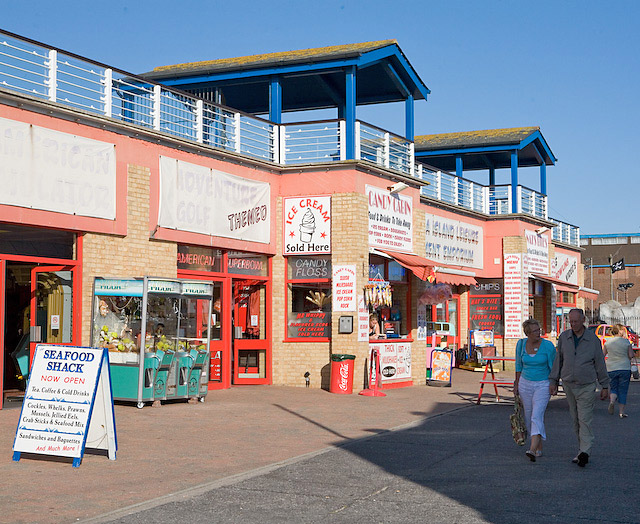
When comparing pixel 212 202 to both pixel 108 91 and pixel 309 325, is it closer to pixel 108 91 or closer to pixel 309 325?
pixel 108 91

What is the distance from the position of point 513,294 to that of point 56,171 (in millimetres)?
18523

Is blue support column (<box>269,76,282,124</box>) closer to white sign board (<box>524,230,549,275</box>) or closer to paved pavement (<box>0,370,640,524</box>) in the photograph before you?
paved pavement (<box>0,370,640,524</box>)

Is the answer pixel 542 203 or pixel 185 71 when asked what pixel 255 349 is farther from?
pixel 542 203

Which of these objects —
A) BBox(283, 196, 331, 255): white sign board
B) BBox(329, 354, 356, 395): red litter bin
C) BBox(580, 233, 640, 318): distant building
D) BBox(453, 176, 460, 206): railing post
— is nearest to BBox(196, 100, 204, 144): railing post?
BBox(283, 196, 331, 255): white sign board

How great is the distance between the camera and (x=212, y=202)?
1788cm

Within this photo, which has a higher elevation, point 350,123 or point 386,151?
point 350,123

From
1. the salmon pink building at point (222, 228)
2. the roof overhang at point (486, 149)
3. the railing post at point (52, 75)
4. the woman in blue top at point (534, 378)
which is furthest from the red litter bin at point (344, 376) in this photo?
the roof overhang at point (486, 149)

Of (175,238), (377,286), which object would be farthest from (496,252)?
(175,238)

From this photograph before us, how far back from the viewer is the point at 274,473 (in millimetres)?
9062

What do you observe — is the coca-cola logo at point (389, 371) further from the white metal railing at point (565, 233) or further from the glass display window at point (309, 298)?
the white metal railing at point (565, 233)

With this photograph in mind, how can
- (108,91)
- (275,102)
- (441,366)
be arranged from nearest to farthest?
(108,91) < (275,102) < (441,366)

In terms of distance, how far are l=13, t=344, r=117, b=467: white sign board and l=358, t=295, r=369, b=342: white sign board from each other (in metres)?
9.89

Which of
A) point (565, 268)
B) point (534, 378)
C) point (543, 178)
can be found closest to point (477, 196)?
point (543, 178)

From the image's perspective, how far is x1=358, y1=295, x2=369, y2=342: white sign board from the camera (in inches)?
750
